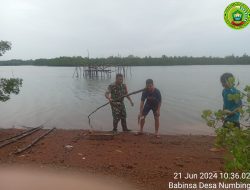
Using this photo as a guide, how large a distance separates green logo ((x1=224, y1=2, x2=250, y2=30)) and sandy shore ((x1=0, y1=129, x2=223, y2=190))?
2492 mm

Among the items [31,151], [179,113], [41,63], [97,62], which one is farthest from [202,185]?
[41,63]

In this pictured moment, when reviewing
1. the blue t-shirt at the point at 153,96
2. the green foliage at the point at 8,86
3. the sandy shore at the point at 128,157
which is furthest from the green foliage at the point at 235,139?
the green foliage at the point at 8,86

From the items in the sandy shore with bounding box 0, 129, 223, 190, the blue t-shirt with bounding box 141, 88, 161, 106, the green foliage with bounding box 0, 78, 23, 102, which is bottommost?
the sandy shore with bounding box 0, 129, 223, 190

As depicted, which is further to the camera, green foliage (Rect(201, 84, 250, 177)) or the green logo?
the green logo

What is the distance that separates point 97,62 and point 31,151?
43.7 m

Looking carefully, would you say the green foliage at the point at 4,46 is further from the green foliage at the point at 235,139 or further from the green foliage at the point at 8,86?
the green foliage at the point at 235,139

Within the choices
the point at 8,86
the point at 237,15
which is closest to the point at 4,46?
the point at 8,86

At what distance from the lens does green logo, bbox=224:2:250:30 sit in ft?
17.6

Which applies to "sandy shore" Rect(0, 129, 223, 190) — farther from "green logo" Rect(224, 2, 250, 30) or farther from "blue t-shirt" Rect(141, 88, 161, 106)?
"green logo" Rect(224, 2, 250, 30)

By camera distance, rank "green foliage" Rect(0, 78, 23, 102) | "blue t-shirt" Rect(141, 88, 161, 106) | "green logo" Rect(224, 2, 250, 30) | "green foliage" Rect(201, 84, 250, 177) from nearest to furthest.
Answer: "green foliage" Rect(201, 84, 250, 177) → "green logo" Rect(224, 2, 250, 30) → "blue t-shirt" Rect(141, 88, 161, 106) → "green foliage" Rect(0, 78, 23, 102)

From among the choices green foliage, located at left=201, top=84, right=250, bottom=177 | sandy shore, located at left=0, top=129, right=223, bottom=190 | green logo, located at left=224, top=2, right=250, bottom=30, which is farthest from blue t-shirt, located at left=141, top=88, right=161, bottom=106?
green foliage, located at left=201, top=84, right=250, bottom=177

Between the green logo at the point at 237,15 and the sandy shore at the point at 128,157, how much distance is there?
8.18ft

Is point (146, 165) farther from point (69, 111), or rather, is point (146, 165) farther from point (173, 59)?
point (173, 59)

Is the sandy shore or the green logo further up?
the green logo
